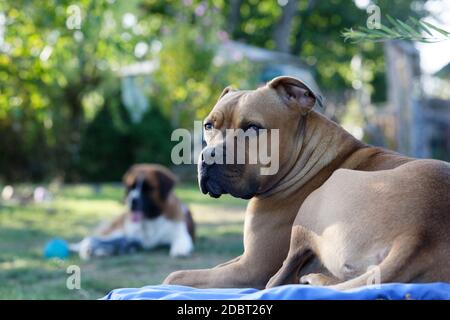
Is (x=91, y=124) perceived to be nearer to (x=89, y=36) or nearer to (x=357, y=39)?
(x=89, y=36)

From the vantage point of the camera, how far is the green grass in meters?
6.09

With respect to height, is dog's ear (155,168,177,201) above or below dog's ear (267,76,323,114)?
below

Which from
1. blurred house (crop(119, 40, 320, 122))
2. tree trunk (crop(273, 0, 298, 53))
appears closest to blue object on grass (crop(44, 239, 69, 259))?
blurred house (crop(119, 40, 320, 122))

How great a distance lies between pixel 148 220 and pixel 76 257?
0.98 meters

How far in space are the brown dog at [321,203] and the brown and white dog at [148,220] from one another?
3.77 m

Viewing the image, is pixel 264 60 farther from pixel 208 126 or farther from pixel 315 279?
pixel 315 279

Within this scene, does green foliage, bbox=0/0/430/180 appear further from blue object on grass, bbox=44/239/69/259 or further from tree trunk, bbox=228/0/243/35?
tree trunk, bbox=228/0/243/35

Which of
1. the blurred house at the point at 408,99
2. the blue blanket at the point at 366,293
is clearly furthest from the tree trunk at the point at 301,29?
the blue blanket at the point at 366,293

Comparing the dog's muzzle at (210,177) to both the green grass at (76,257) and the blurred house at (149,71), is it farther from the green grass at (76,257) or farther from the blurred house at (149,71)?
the blurred house at (149,71)

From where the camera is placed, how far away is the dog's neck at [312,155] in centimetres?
407

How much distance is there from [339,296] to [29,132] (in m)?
15.9

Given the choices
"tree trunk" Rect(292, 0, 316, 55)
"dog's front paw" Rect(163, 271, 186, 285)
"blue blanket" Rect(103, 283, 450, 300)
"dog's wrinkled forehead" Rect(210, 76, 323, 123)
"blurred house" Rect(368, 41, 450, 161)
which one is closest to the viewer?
"blue blanket" Rect(103, 283, 450, 300)

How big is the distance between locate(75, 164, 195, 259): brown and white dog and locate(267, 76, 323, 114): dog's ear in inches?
161

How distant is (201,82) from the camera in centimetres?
1683
